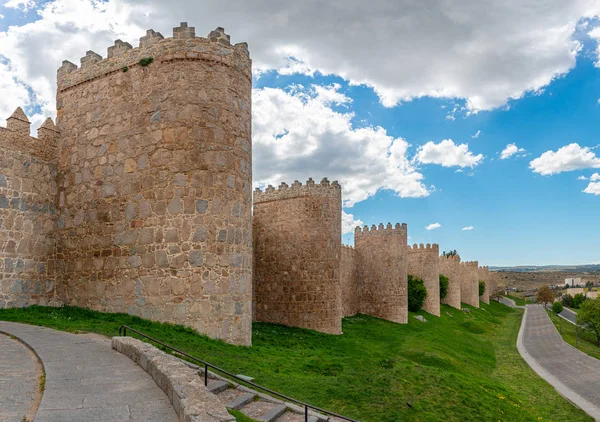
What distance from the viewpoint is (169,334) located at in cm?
1059

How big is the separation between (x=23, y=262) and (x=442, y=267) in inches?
1982

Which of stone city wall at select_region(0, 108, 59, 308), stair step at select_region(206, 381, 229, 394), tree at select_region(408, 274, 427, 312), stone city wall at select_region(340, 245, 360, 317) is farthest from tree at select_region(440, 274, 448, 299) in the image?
stair step at select_region(206, 381, 229, 394)

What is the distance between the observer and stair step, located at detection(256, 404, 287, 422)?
7.04 metres

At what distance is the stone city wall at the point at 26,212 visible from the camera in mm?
12320

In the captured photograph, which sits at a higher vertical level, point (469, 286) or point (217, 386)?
point (217, 386)

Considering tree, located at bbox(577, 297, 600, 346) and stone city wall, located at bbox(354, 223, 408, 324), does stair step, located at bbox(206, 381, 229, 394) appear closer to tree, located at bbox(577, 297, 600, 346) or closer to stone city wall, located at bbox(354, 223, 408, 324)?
stone city wall, located at bbox(354, 223, 408, 324)

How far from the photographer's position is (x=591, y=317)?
47.8 m

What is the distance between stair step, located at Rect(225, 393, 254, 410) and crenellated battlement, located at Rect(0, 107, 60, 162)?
946 cm

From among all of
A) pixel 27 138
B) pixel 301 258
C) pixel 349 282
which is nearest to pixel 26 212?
pixel 27 138

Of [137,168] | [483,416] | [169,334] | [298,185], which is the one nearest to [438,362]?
[483,416]

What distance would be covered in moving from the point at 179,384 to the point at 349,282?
26795 millimetres

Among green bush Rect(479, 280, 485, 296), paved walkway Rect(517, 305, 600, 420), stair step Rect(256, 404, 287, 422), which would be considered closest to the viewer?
stair step Rect(256, 404, 287, 422)

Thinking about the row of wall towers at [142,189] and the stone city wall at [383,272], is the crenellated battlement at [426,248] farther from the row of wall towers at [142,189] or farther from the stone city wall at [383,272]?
the row of wall towers at [142,189]

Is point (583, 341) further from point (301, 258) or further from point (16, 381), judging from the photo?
point (16, 381)
